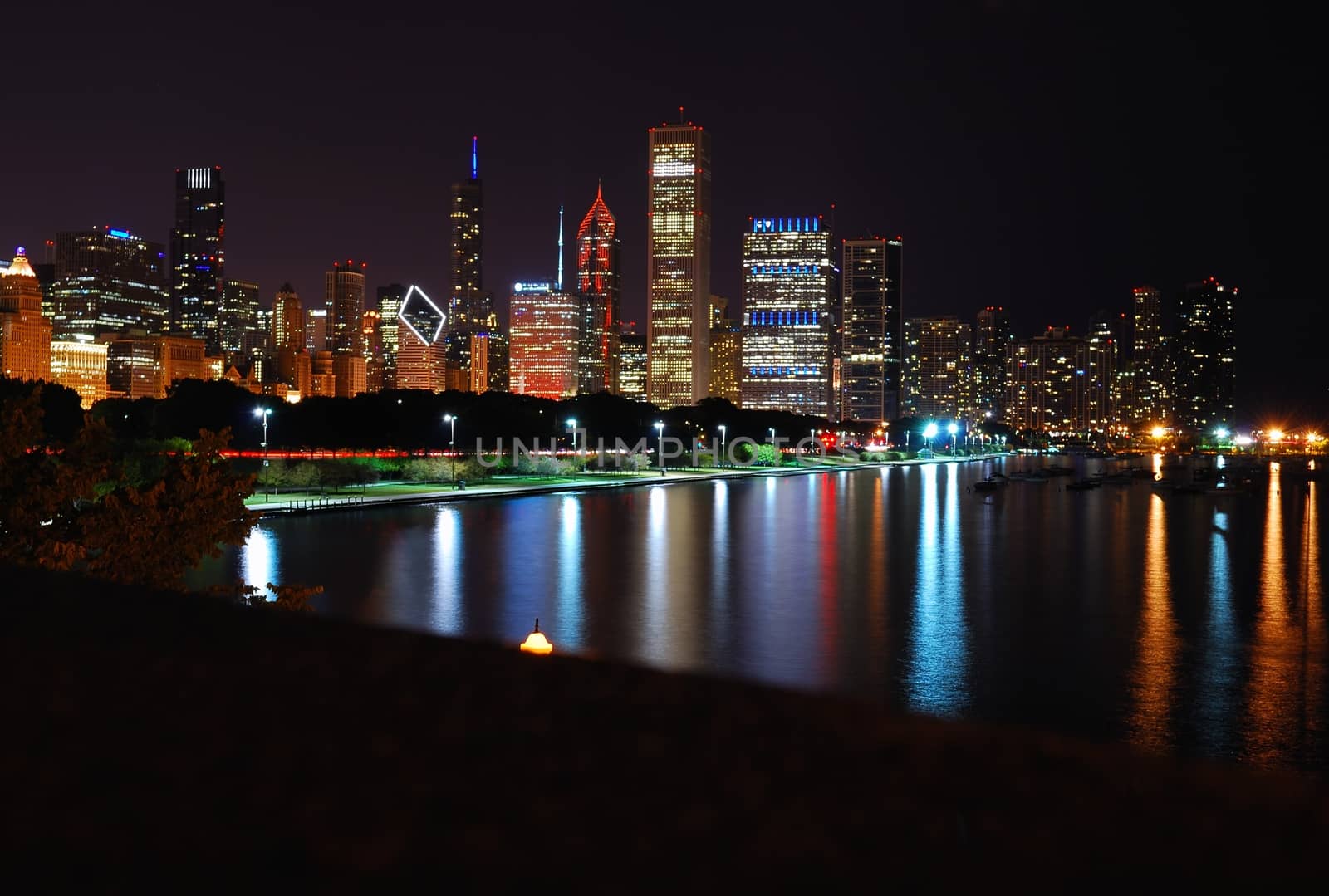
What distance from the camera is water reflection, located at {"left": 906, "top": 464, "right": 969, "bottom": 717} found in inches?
673

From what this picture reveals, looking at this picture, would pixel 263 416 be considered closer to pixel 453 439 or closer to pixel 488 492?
pixel 453 439

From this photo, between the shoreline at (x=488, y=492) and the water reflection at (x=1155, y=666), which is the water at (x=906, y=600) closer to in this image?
the water reflection at (x=1155, y=666)

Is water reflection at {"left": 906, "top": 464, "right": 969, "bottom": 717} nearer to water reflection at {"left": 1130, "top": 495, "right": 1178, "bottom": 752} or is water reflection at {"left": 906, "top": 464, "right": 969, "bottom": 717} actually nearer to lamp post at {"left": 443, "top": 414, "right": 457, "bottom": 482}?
water reflection at {"left": 1130, "top": 495, "right": 1178, "bottom": 752}

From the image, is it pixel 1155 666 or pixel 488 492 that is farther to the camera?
pixel 488 492

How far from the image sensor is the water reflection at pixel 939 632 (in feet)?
56.1

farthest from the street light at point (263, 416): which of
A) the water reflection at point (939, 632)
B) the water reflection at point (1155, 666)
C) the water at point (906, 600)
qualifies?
the water reflection at point (1155, 666)

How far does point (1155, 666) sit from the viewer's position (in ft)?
65.2

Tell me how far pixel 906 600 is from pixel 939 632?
15.0ft

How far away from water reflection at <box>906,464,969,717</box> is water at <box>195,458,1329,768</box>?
93mm

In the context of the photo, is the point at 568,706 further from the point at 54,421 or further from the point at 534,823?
the point at 54,421

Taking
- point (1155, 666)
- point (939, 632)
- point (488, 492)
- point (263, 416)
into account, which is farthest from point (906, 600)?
point (263, 416)

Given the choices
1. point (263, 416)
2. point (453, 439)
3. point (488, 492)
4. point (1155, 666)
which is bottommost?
point (1155, 666)

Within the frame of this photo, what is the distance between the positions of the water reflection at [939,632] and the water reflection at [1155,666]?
2606 mm

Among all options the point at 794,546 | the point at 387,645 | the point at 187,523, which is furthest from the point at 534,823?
the point at 794,546
